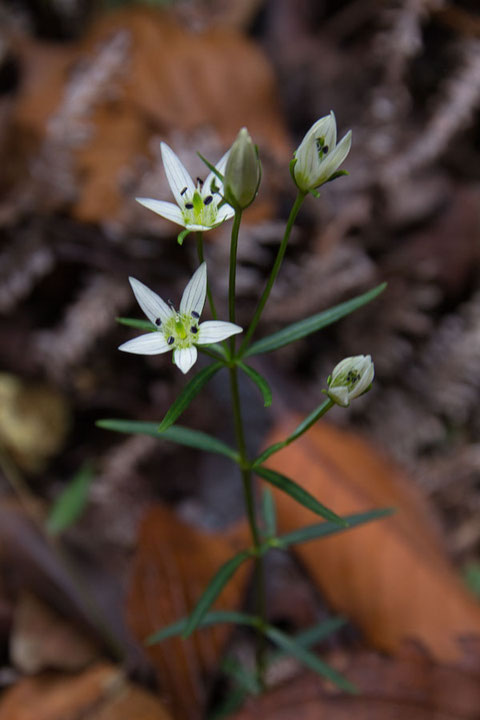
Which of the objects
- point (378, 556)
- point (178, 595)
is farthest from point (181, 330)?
point (378, 556)

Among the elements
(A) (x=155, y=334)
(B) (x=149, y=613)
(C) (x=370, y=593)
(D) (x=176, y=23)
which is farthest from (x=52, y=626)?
(D) (x=176, y=23)

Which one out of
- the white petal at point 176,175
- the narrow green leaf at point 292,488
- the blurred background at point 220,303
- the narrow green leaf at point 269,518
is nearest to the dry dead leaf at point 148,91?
the blurred background at point 220,303

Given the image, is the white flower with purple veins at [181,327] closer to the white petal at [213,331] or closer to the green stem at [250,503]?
the white petal at [213,331]

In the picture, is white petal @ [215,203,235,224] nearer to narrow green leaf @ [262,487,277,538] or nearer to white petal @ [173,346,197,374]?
white petal @ [173,346,197,374]

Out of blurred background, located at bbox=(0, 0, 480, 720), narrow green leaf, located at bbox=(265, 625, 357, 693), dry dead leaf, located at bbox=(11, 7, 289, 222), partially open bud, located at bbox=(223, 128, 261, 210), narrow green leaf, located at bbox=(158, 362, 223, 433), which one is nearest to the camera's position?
partially open bud, located at bbox=(223, 128, 261, 210)

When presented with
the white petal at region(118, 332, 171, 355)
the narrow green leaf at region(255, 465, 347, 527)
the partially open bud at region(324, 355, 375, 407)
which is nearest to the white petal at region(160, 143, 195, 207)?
the white petal at region(118, 332, 171, 355)

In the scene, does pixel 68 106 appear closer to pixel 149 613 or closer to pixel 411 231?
pixel 411 231
